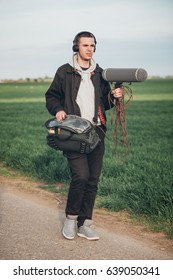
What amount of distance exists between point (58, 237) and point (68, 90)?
1.52 m

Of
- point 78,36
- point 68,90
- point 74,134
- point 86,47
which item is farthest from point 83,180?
point 78,36

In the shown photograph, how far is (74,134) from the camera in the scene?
4.61 metres

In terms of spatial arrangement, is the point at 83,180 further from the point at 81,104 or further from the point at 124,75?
the point at 124,75

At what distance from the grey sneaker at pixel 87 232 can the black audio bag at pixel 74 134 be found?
0.83m

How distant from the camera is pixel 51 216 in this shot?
18.5 feet

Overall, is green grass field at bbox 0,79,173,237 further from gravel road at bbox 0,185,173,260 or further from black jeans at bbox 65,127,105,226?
black jeans at bbox 65,127,105,226

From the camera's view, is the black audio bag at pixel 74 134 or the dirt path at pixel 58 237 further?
the black audio bag at pixel 74 134

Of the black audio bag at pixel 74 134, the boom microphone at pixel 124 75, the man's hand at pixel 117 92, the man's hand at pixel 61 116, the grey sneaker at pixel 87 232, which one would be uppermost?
the boom microphone at pixel 124 75

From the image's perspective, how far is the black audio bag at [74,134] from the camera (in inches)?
180

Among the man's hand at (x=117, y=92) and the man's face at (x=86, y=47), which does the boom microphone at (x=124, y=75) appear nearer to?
the man's hand at (x=117, y=92)

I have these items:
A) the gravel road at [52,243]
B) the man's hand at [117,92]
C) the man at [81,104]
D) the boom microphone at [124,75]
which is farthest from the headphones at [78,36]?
the gravel road at [52,243]

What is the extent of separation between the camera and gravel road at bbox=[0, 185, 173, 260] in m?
4.27

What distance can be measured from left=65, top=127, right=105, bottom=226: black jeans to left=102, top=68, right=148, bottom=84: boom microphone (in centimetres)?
60

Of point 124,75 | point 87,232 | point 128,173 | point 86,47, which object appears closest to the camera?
point 124,75
